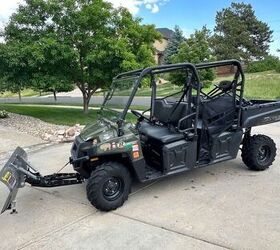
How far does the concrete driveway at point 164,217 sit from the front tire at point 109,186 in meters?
0.13

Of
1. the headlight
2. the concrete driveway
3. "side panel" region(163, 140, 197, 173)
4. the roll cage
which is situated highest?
the roll cage

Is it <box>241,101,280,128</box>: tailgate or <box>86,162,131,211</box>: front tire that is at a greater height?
<box>241,101,280,128</box>: tailgate

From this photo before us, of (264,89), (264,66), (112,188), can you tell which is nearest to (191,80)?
(112,188)

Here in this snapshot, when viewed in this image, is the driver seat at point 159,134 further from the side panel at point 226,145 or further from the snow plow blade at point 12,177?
the snow plow blade at point 12,177

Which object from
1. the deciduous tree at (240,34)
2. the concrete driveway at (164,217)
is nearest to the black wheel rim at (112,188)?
the concrete driveway at (164,217)

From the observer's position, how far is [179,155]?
4.57 meters

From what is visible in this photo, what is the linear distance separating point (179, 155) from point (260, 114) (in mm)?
1661

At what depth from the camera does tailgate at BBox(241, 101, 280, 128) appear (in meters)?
5.17

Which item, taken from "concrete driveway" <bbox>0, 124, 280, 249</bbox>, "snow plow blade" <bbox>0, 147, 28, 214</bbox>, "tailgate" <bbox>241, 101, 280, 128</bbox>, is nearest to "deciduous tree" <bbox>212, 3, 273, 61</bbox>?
"tailgate" <bbox>241, 101, 280, 128</bbox>

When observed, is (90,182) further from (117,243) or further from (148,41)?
(148,41)

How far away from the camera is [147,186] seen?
16.1 ft

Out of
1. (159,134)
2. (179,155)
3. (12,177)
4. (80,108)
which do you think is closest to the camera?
(12,177)

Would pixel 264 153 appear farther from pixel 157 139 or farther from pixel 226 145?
pixel 157 139

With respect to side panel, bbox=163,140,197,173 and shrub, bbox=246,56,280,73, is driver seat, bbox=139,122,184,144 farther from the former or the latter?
shrub, bbox=246,56,280,73
